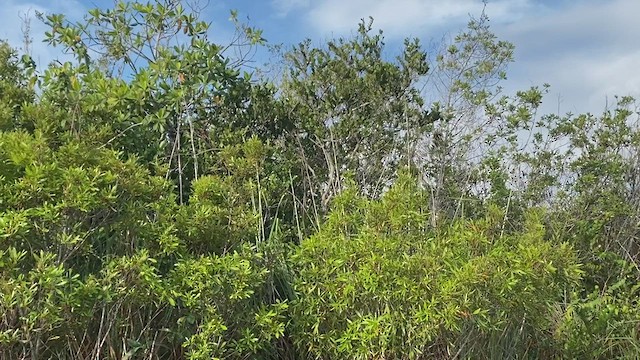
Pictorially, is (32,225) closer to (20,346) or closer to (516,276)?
(20,346)

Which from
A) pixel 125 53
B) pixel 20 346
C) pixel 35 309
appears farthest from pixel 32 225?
pixel 125 53

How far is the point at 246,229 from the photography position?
369cm

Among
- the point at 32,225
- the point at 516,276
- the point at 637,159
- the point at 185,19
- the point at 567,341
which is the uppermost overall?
the point at 185,19

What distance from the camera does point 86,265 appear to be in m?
3.44

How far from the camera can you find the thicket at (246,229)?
10.3ft

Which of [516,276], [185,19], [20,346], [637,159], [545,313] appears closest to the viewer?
[20,346]

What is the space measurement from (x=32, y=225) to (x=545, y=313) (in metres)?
2.96

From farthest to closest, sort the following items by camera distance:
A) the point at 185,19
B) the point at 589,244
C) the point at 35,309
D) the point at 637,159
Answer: the point at 637,159
the point at 589,244
the point at 185,19
the point at 35,309

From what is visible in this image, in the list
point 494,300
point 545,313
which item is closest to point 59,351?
point 494,300

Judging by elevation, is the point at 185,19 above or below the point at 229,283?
above

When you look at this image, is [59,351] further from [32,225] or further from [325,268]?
[325,268]

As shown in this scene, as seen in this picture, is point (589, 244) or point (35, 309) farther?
point (589, 244)

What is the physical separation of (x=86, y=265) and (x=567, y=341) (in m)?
3.03

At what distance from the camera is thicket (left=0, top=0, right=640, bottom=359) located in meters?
3.15
